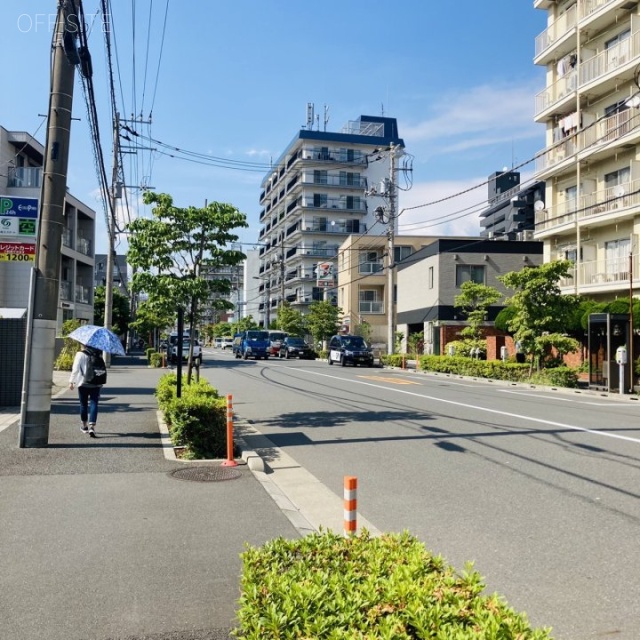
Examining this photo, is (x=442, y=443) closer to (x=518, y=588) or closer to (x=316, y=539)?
(x=518, y=588)

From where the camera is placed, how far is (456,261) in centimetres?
4109

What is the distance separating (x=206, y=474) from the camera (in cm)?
796

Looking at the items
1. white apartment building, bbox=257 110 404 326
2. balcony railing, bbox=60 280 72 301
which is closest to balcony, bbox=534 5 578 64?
balcony railing, bbox=60 280 72 301

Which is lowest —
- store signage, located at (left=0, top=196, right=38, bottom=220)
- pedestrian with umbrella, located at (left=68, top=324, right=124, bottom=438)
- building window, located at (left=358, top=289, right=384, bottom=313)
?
pedestrian with umbrella, located at (left=68, top=324, right=124, bottom=438)

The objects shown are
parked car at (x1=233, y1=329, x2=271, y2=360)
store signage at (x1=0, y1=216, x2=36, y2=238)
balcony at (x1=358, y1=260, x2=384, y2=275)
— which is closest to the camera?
store signage at (x1=0, y1=216, x2=36, y2=238)

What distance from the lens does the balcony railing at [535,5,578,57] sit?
3207 centimetres

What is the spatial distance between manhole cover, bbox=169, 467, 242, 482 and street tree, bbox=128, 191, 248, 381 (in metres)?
4.43

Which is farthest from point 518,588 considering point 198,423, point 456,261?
point 456,261

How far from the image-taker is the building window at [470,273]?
135ft

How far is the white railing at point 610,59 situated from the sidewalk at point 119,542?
2792 centimetres

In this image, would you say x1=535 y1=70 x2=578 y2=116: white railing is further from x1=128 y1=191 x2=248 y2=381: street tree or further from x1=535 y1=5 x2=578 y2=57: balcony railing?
x1=128 y1=191 x2=248 y2=381: street tree

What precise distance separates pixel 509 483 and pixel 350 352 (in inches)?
1231

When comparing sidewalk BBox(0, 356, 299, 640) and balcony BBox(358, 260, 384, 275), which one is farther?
balcony BBox(358, 260, 384, 275)

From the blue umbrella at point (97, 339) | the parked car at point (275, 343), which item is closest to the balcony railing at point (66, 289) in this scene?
the parked car at point (275, 343)
